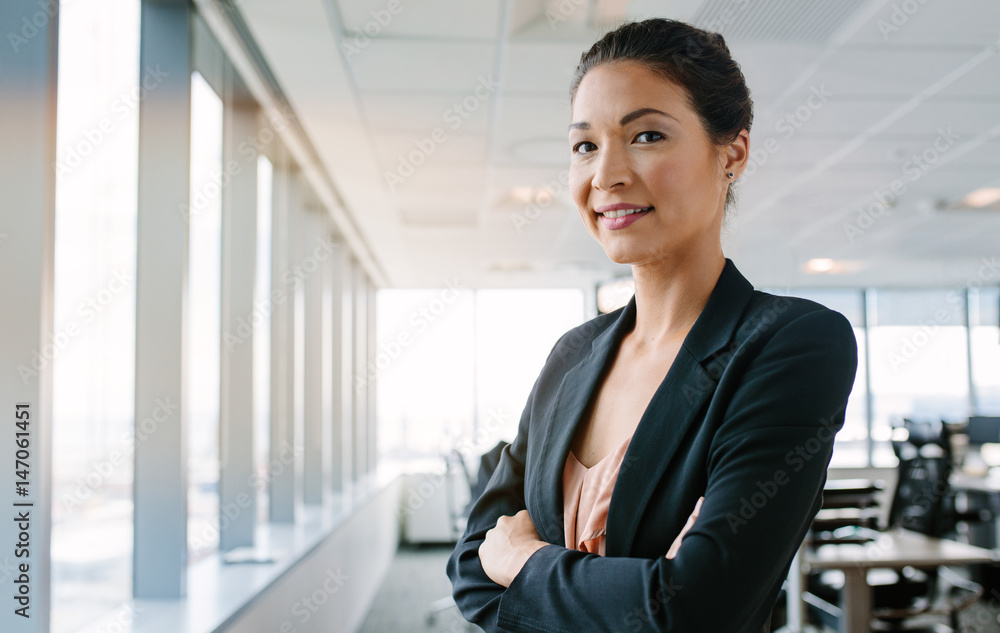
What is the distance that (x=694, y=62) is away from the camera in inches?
36.8

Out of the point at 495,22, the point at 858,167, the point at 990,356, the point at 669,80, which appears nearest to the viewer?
the point at 669,80

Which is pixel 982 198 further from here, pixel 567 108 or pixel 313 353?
pixel 313 353

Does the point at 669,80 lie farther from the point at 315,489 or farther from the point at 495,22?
the point at 315,489

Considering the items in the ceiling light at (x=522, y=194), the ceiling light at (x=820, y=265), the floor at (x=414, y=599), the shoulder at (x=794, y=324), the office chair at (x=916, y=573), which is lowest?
the floor at (x=414, y=599)

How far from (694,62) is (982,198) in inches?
228

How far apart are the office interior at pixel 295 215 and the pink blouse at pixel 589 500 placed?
41 centimetres

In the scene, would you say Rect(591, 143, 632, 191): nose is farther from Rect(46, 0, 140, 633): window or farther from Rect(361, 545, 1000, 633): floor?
Rect(361, 545, 1000, 633): floor

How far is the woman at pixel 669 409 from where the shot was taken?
0.81 m

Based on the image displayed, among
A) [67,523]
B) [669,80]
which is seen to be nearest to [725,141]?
[669,80]

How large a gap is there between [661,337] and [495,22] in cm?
227

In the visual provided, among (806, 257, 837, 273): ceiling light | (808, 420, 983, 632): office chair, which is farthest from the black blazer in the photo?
(806, 257, 837, 273): ceiling light

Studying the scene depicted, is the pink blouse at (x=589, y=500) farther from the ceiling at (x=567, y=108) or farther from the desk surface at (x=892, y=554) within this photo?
the desk surface at (x=892, y=554)

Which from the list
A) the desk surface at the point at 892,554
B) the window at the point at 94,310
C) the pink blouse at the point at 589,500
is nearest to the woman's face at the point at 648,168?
the pink blouse at the point at 589,500

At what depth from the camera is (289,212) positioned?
489 centimetres
